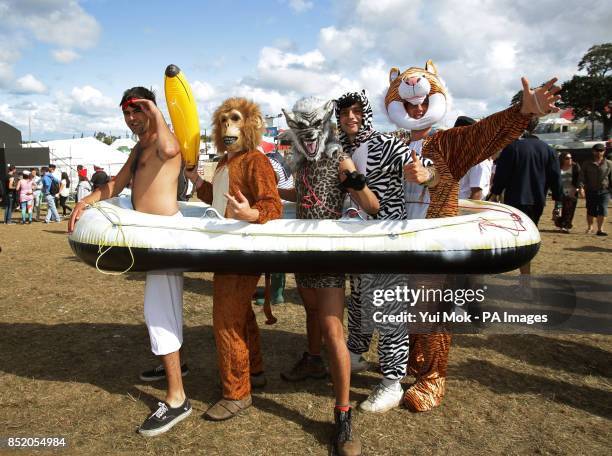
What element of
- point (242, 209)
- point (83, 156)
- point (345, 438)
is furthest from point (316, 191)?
point (83, 156)

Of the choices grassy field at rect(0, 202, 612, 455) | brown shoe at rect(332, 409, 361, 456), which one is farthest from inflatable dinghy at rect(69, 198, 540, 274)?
Answer: grassy field at rect(0, 202, 612, 455)

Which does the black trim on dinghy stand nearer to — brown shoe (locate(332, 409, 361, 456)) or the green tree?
brown shoe (locate(332, 409, 361, 456))

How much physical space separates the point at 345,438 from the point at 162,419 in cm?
104

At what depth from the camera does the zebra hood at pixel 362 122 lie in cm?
270

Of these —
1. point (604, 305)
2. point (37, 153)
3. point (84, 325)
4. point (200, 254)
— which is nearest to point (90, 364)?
point (84, 325)

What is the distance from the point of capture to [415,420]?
9.43 ft

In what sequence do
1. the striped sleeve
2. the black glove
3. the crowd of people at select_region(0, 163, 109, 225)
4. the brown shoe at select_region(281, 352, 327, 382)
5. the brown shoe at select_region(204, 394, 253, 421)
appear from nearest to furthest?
the black glove < the striped sleeve < the brown shoe at select_region(204, 394, 253, 421) < the brown shoe at select_region(281, 352, 327, 382) < the crowd of people at select_region(0, 163, 109, 225)

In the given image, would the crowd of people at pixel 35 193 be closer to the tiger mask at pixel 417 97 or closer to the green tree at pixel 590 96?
the tiger mask at pixel 417 97

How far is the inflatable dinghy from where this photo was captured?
104 inches

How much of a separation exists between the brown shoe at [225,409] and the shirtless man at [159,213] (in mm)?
150

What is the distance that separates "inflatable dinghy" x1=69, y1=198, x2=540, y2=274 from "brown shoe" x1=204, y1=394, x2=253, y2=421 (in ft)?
2.72

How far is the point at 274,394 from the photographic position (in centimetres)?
322

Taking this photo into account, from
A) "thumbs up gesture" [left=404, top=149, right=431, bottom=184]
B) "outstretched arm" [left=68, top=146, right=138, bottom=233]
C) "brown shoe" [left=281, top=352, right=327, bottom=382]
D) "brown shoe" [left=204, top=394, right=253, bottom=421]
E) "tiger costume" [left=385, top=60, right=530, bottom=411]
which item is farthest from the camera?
"brown shoe" [left=281, top=352, right=327, bottom=382]

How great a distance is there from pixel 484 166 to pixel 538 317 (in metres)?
1.53
